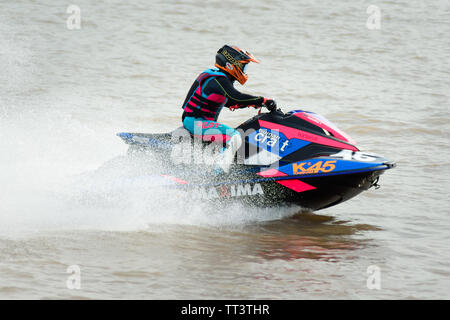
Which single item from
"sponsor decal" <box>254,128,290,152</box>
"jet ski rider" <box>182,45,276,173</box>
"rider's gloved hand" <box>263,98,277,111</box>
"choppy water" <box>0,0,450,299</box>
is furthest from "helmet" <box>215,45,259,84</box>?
"choppy water" <box>0,0,450,299</box>

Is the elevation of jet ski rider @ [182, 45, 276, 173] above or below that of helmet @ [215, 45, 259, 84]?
below

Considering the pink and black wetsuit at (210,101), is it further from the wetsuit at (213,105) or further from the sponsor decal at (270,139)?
the sponsor decal at (270,139)

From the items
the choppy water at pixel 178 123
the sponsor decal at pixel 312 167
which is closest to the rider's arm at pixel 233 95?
the sponsor decal at pixel 312 167

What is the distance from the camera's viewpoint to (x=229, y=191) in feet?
21.6

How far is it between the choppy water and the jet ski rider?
0.71m

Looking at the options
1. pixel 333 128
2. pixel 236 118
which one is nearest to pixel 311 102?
pixel 236 118

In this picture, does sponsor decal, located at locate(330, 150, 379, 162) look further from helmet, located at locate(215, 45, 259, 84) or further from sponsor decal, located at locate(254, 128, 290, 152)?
helmet, located at locate(215, 45, 259, 84)

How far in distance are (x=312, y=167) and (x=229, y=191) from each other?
914 millimetres

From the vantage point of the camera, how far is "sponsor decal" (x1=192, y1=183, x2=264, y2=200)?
6539mm

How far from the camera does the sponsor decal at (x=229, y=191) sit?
6539 millimetres

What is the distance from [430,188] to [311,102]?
16.0ft

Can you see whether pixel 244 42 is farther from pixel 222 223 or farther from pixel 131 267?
pixel 131 267

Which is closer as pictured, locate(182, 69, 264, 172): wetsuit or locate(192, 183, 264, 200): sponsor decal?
locate(182, 69, 264, 172): wetsuit

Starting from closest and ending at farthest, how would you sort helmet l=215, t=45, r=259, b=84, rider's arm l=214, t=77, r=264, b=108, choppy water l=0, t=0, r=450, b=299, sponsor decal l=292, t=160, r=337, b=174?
choppy water l=0, t=0, r=450, b=299, sponsor decal l=292, t=160, r=337, b=174, rider's arm l=214, t=77, r=264, b=108, helmet l=215, t=45, r=259, b=84
